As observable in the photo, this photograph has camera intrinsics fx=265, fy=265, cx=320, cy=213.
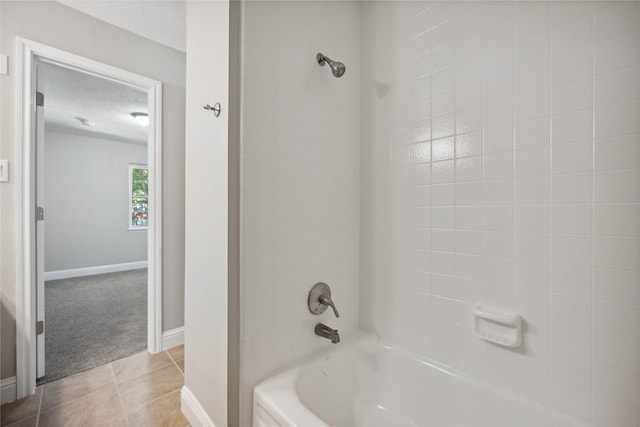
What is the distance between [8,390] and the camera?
1.53 metres

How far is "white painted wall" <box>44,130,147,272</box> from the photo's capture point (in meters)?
4.28

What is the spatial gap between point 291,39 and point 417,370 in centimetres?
165

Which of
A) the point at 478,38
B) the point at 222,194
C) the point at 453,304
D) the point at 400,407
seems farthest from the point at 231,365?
the point at 478,38

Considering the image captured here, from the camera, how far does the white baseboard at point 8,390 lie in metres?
1.51

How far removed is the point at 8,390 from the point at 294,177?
2.09 metres

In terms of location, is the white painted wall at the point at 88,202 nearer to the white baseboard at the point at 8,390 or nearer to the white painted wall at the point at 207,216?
the white baseboard at the point at 8,390

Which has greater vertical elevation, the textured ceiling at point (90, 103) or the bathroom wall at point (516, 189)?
the textured ceiling at point (90, 103)

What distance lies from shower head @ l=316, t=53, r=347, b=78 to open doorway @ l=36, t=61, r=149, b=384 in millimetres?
1836

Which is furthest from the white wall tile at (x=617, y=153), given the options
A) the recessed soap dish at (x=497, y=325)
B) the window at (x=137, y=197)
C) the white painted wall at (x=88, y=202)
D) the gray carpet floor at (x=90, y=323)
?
the window at (x=137, y=197)

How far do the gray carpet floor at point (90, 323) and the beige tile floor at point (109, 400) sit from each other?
17 centimetres

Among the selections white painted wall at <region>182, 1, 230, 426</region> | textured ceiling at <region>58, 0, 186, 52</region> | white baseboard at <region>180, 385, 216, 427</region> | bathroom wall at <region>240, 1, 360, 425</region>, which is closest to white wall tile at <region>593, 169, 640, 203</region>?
bathroom wall at <region>240, 1, 360, 425</region>

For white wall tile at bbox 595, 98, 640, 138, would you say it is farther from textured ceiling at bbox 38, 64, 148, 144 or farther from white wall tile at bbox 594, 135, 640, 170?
textured ceiling at bbox 38, 64, 148, 144

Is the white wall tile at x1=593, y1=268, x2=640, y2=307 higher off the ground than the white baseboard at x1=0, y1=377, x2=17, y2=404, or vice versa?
the white wall tile at x1=593, y1=268, x2=640, y2=307

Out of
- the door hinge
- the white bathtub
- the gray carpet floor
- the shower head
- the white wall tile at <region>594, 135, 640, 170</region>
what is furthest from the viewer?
the gray carpet floor
